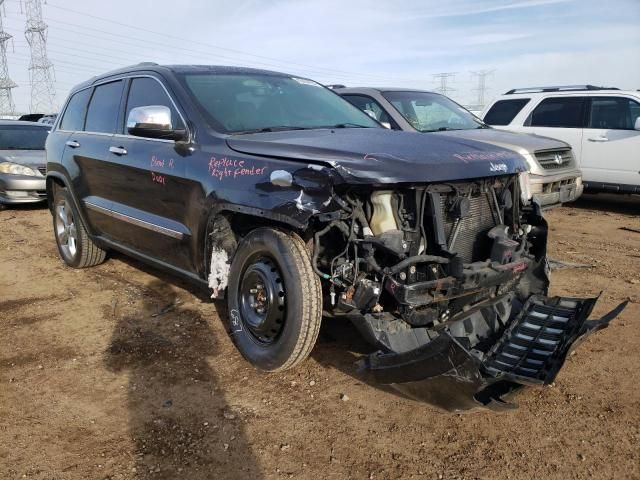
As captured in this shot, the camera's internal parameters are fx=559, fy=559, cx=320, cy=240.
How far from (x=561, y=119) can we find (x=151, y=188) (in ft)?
25.0

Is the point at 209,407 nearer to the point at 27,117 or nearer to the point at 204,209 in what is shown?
the point at 204,209

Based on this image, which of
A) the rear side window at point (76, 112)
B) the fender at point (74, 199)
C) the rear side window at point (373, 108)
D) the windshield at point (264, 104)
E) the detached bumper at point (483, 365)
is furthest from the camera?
the rear side window at point (373, 108)

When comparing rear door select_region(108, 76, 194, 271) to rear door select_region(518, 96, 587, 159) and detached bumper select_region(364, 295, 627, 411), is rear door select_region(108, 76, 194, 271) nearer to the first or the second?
detached bumper select_region(364, 295, 627, 411)

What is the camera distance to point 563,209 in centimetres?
926

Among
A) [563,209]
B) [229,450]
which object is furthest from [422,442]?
[563,209]

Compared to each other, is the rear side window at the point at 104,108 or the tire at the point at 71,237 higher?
the rear side window at the point at 104,108

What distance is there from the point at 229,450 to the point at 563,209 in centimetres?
806

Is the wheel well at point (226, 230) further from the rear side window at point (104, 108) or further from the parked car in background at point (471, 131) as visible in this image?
the parked car in background at point (471, 131)

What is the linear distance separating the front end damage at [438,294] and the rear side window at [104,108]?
260 cm

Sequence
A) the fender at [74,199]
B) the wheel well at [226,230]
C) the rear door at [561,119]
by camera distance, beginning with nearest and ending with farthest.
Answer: the wheel well at [226,230]
the fender at [74,199]
the rear door at [561,119]

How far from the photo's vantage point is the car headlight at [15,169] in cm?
971

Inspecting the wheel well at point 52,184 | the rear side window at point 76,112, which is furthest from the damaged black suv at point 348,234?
the wheel well at point 52,184

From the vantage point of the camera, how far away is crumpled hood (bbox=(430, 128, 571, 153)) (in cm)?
692

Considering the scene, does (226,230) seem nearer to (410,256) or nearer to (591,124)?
(410,256)
